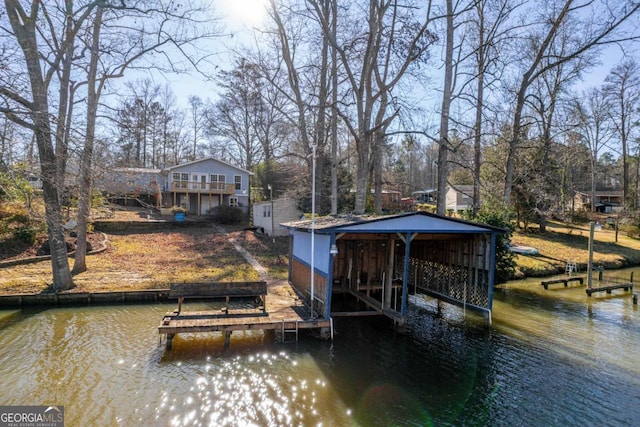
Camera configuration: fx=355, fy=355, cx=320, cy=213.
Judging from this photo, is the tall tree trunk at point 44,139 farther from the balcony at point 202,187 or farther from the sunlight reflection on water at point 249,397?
the balcony at point 202,187

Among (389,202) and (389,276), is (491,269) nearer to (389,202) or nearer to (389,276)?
(389,276)

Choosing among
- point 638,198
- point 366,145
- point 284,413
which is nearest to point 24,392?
point 284,413

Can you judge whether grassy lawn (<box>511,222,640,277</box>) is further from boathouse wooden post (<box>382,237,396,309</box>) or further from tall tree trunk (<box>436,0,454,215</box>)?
boathouse wooden post (<box>382,237,396,309</box>)

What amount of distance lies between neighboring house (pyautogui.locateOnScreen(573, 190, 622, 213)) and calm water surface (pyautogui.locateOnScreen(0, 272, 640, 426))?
134ft

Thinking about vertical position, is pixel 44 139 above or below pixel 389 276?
above

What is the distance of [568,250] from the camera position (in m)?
24.2

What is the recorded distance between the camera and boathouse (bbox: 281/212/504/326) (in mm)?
9695

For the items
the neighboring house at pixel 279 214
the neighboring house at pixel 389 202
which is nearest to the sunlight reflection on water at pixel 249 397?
the neighboring house at pixel 279 214

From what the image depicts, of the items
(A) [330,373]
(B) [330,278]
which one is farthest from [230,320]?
(A) [330,373]

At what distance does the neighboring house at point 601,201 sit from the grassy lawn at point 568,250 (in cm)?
1429

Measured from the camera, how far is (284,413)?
6.22 metres

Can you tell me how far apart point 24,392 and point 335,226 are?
280 inches

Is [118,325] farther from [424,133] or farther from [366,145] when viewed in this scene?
[424,133]

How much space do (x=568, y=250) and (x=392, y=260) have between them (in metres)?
19.8
